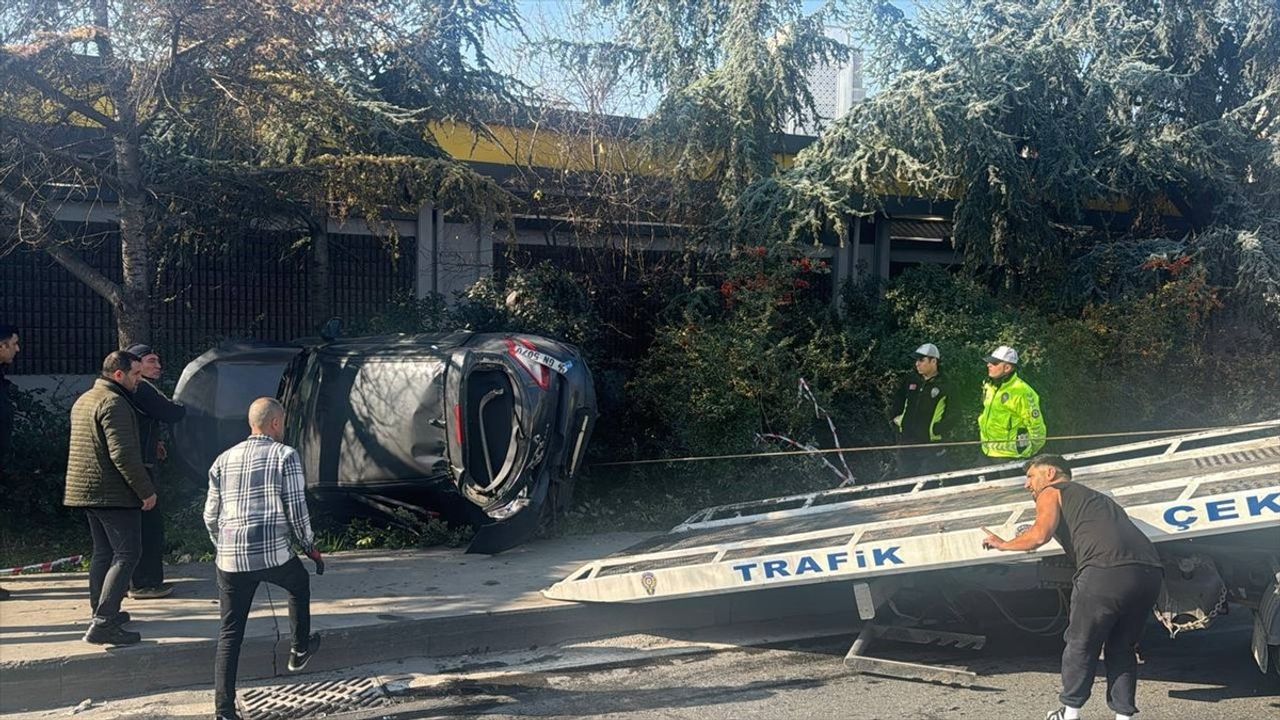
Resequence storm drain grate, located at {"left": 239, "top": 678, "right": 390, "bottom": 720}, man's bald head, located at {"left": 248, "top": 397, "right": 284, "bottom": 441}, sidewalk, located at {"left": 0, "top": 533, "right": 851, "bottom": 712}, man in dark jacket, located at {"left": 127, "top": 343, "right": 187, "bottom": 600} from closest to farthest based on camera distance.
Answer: man's bald head, located at {"left": 248, "top": 397, "right": 284, "bottom": 441}, storm drain grate, located at {"left": 239, "top": 678, "right": 390, "bottom": 720}, sidewalk, located at {"left": 0, "top": 533, "right": 851, "bottom": 712}, man in dark jacket, located at {"left": 127, "top": 343, "right": 187, "bottom": 600}

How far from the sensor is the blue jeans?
20.1ft

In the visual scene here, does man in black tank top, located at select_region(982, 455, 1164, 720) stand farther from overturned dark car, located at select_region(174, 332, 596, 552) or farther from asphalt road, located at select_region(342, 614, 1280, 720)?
overturned dark car, located at select_region(174, 332, 596, 552)

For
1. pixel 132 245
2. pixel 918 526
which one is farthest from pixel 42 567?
→ pixel 918 526

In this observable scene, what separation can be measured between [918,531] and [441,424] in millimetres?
3967

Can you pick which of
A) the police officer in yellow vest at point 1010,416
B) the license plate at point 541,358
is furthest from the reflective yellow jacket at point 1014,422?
the license plate at point 541,358

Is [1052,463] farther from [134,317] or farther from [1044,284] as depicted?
[1044,284]

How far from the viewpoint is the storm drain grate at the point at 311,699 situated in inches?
223

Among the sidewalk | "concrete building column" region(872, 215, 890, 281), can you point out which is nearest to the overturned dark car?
the sidewalk

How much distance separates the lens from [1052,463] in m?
5.39

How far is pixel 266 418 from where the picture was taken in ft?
17.6

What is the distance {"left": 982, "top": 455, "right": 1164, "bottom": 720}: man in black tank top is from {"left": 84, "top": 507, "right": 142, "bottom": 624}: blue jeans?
4899 millimetres

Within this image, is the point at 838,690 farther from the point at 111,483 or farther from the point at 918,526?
the point at 111,483

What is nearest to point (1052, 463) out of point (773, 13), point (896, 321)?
point (896, 321)

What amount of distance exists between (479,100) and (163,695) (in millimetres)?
7635
